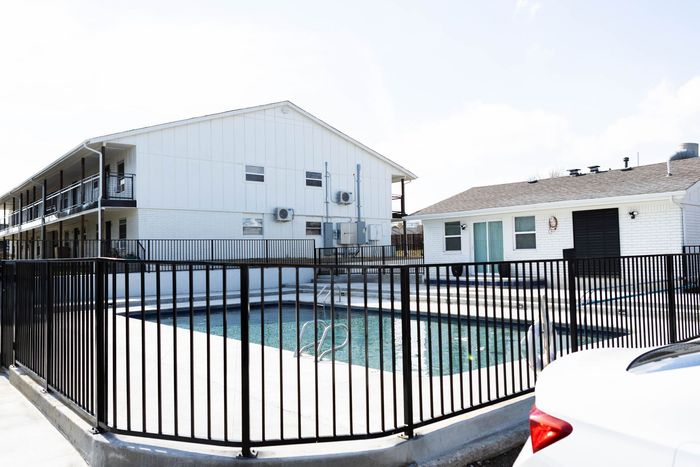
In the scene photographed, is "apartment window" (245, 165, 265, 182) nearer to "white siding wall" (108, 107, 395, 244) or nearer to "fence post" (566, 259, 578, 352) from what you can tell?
"white siding wall" (108, 107, 395, 244)

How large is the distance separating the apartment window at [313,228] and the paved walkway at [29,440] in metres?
19.5

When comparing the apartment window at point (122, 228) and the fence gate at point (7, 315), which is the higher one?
the apartment window at point (122, 228)

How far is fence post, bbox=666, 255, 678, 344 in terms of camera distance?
235 inches

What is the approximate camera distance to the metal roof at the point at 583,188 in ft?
42.5

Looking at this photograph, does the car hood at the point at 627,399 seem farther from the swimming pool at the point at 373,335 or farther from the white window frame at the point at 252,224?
the white window frame at the point at 252,224

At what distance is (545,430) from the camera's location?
1.82 m

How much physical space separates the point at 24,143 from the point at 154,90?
24375 mm

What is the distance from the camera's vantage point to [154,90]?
13.0 m

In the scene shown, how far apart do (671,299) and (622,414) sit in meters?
5.33

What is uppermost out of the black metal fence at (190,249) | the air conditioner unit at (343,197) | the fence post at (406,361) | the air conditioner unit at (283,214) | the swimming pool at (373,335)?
the air conditioner unit at (343,197)

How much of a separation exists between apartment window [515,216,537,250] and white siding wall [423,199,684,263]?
0.13 metres

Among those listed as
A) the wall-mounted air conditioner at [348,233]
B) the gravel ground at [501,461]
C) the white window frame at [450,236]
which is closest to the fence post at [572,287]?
the gravel ground at [501,461]

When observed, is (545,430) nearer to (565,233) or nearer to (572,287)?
(572,287)

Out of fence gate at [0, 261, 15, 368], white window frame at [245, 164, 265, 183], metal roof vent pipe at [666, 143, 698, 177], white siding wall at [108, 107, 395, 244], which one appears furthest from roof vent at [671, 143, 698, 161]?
fence gate at [0, 261, 15, 368]
